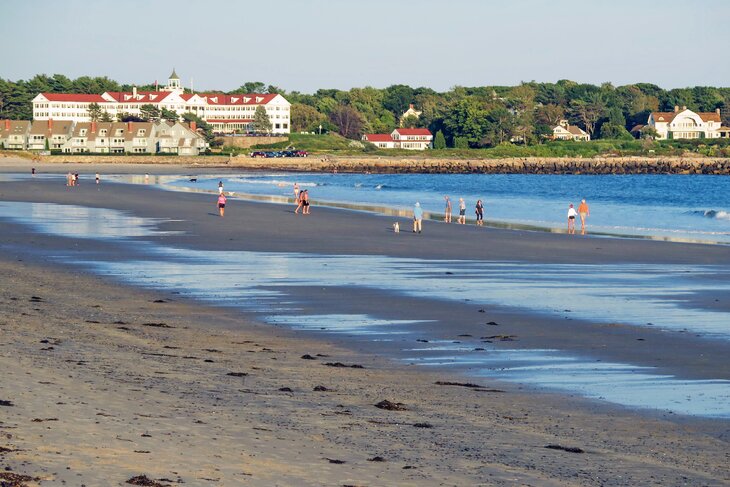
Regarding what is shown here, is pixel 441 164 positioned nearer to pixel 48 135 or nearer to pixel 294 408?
pixel 48 135

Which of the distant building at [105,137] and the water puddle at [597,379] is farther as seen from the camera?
the distant building at [105,137]

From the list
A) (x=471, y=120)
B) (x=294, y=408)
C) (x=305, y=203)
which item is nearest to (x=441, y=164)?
(x=471, y=120)

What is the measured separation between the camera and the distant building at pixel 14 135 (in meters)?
185

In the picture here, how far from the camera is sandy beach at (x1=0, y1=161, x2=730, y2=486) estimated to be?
8.78m

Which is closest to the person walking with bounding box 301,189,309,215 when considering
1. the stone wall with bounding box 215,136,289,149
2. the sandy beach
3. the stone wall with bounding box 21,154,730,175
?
the sandy beach

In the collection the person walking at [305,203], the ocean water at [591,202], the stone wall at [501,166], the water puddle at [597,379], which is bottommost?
the ocean water at [591,202]

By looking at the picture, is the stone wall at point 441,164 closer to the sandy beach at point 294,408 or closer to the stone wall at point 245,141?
the stone wall at point 245,141

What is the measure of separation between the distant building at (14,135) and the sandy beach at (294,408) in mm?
172326

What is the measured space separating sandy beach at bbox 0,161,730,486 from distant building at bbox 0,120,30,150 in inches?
6784

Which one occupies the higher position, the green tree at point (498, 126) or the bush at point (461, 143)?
the green tree at point (498, 126)

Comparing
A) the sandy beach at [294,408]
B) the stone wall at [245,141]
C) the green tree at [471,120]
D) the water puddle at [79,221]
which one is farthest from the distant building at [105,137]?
the sandy beach at [294,408]

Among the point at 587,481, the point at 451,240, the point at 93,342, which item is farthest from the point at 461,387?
the point at 451,240

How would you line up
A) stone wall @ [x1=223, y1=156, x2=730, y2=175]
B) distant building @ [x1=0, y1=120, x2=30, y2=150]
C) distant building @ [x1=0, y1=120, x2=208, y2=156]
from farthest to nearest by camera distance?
distant building @ [x1=0, y1=120, x2=30, y2=150]
distant building @ [x1=0, y1=120, x2=208, y2=156]
stone wall @ [x1=223, y1=156, x2=730, y2=175]

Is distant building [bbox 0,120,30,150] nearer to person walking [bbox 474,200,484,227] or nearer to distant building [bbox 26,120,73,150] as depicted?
distant building [bbox 26,120,73,150]
